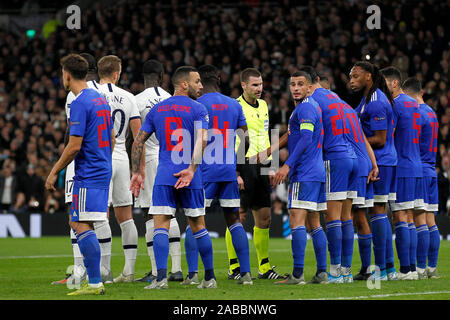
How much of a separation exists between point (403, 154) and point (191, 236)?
2856mm

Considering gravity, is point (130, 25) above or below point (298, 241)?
above

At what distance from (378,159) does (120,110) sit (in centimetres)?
316

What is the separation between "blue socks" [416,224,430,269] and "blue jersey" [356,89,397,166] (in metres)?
1.10

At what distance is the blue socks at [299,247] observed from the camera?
9.02 metres

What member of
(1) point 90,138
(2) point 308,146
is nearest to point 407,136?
(2) point 308,146

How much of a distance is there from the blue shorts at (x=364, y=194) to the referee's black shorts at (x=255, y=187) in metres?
1.51

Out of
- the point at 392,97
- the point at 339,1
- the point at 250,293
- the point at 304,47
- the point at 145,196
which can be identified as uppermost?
the point at 339,1

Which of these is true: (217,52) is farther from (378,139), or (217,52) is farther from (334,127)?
(334,127)

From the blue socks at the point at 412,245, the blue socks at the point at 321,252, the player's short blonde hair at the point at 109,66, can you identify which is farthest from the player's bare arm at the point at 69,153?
the blue socks at the point at 412,245

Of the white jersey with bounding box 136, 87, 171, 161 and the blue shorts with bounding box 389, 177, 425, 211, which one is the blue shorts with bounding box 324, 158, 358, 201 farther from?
the white jersey with bounding box 136, 87, 171, 161

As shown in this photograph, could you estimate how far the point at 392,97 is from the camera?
10.0 meters

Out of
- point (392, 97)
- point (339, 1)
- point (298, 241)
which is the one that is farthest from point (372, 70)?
point (339, 1)

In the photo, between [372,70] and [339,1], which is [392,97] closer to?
[372,70]
